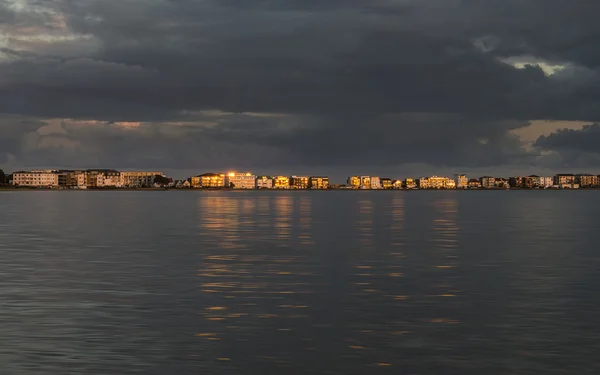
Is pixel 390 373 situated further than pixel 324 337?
No

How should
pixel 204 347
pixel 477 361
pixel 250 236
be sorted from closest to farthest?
pixel 477 361 → pixel 204 347 → pixel 250 236

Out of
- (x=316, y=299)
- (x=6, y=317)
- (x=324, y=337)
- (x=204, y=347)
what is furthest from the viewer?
(x=316, y=299)

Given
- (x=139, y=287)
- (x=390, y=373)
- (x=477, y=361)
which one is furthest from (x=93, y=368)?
(x=139, y=287)

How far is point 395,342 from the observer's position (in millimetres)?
23312

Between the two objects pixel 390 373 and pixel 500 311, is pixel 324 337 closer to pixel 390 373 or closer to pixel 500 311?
pixel 390 373

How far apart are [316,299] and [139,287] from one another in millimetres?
9025

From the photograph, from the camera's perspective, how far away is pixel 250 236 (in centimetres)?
7150

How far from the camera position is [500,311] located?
29109mm

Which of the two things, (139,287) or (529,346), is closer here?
(529,346)

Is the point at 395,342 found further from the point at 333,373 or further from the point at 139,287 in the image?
the point at 139,287

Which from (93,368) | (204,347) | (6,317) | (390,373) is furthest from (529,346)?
(6,317)

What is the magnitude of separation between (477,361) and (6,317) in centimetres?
1680

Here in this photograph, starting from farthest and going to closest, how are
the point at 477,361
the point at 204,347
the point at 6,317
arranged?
the point at 6,317 < the point at 204,347 < the point at 477,361

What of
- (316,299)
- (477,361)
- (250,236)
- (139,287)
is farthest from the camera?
(250,236)
